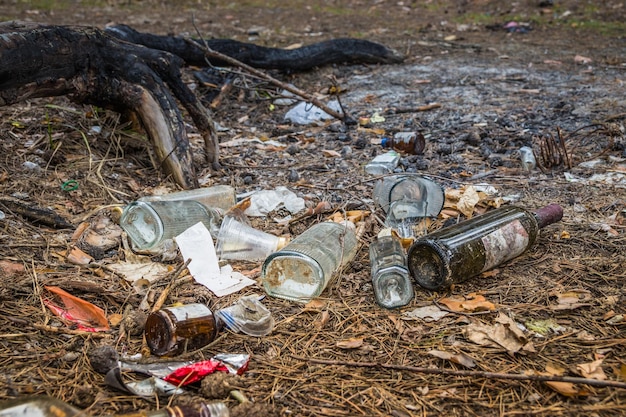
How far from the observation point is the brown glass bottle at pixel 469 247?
2.34m

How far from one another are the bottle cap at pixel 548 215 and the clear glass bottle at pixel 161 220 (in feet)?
4.93

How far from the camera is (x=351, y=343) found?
2098mm

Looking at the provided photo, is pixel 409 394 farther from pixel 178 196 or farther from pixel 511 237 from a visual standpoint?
pixel 178 196

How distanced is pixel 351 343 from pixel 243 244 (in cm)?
88

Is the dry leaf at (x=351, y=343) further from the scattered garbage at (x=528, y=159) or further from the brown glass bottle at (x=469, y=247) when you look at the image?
the scattered garbage at (x=528, y=159)

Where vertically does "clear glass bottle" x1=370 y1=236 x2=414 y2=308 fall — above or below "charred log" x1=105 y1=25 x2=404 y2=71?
above

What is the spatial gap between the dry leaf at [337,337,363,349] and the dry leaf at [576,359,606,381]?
711mm

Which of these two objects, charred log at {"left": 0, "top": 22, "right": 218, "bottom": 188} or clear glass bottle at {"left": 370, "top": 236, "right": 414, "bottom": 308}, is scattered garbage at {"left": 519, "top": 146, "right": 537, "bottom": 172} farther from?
charred log at {"left": 0, "top": 22, "right": 218, "bottom": 188}

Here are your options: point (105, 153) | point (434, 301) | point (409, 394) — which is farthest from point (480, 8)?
point (409, 394)

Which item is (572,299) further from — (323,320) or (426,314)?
(323,320)

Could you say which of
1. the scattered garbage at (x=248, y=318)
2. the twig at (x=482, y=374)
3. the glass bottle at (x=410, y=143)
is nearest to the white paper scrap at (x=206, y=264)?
the scattered garbage at (x=248, y=318)

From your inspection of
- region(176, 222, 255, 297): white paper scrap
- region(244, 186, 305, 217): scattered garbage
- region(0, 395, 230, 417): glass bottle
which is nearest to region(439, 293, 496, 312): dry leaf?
region(176, 222, 255, 297): white paper scrap

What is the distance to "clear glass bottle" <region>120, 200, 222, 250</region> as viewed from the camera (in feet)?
9.14

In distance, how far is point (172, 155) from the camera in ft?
11.6
